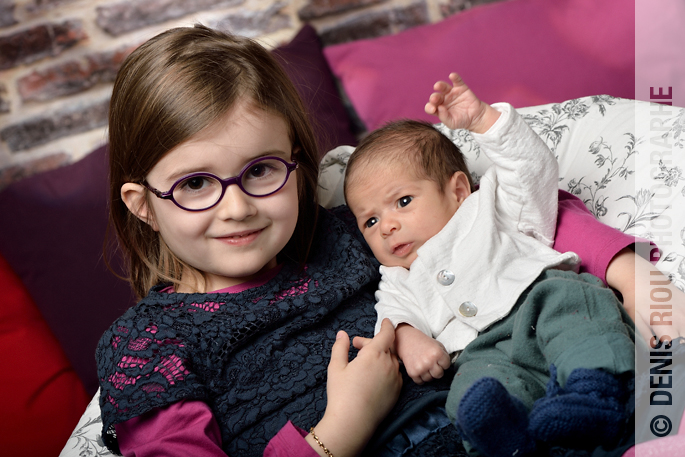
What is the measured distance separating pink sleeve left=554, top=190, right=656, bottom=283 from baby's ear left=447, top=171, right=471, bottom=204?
19cm

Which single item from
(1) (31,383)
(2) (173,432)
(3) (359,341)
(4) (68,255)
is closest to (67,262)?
(4) (68,255)

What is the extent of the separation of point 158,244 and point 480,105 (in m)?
0.70

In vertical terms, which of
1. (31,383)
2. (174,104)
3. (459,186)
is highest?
(174,104)

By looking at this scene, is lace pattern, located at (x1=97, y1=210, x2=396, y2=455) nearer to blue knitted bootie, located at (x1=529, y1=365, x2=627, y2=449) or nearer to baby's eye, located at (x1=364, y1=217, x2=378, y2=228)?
baby's eye, located at (x1=364, y1=217, x2=378, y2=228)

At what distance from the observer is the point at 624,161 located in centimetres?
125

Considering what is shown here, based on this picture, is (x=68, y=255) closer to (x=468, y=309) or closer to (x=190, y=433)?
(x=190, y=433)

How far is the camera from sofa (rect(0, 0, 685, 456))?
124 cm

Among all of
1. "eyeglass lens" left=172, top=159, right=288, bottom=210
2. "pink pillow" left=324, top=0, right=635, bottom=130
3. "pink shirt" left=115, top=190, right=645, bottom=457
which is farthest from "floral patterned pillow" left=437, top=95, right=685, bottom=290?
"eyeglass lens" left=172, top=159, right=288, bottom=210

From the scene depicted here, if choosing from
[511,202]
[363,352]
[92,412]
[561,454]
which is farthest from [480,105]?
[92,412]

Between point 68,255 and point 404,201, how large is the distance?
0.84 m

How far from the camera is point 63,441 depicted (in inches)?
50.3

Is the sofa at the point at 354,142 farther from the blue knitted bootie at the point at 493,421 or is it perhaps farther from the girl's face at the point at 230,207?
the blue knitted bootie at the point at 493,421

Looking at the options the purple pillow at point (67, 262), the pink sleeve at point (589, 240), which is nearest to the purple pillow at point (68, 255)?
the purple pillow at point (67, 262)

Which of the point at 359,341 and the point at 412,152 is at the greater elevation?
the point at 412,152
